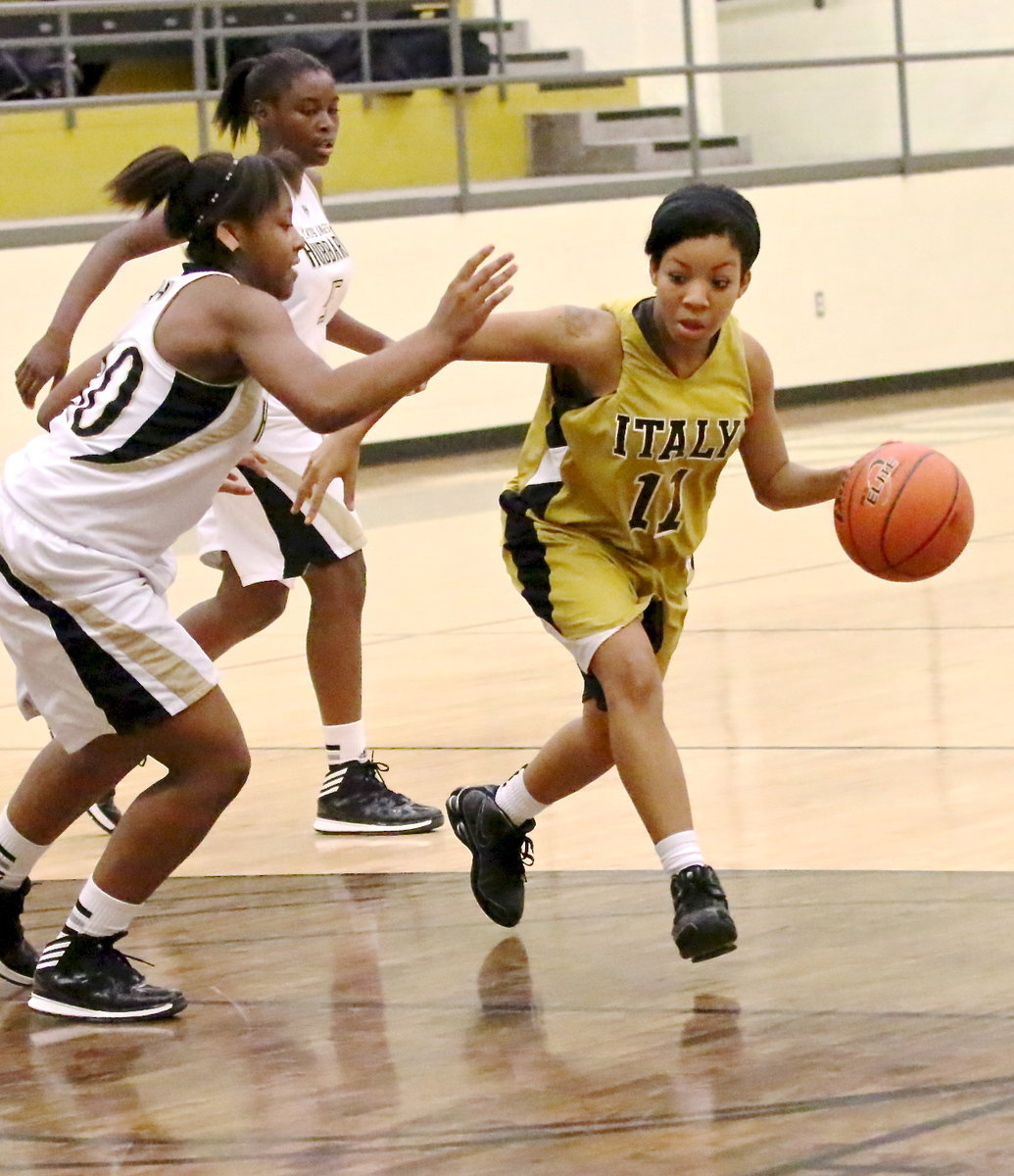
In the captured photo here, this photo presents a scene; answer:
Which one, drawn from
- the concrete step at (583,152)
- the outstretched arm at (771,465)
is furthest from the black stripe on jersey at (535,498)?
the concrete step at (583,152)

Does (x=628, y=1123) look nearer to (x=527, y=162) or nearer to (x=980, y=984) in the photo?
(x=980, y=984)

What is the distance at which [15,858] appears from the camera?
3426 millimetres

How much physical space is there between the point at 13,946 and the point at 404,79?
908 centimetres

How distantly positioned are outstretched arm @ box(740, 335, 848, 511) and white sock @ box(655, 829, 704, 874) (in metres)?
0.65

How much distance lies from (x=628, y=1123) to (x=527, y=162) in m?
10.3

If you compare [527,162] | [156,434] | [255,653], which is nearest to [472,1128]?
[156,434]

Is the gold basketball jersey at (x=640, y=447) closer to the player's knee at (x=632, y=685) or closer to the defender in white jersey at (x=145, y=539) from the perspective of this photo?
the player's knee at (x=632, y=685)

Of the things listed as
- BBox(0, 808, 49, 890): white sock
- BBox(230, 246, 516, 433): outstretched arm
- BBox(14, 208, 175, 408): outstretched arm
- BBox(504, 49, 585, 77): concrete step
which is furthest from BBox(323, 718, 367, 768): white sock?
BBox(504, 49, 585, 77): concrete step

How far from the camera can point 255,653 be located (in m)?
6.43

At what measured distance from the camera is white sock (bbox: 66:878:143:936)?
327 centimetres

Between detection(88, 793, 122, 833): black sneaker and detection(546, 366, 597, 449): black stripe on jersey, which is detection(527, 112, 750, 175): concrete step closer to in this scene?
detection(88, 793, 122, 833): black sneaker

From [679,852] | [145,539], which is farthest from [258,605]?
[679,852]

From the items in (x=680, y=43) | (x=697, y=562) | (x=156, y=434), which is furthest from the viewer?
(x=680, y=43)

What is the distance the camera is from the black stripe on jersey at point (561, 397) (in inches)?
140
